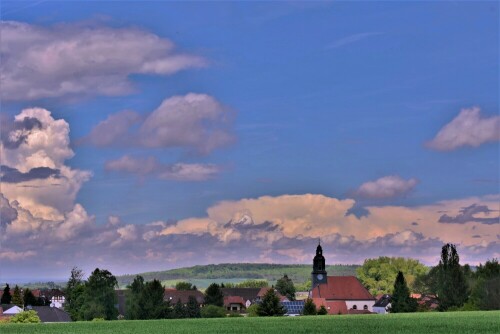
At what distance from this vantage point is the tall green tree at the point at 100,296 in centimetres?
12619

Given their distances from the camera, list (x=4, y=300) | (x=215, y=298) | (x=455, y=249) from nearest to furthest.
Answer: (x=455, y=249)
(x=215, y=298)
(x=4, y=300)

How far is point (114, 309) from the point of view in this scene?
12988 cm

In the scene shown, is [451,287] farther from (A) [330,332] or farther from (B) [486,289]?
(A) [330,332]

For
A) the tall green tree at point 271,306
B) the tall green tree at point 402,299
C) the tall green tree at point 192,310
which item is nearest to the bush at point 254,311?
the tall green tree at point 271,306

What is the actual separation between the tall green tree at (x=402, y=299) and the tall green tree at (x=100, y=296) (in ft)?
150

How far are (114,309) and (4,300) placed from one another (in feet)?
219

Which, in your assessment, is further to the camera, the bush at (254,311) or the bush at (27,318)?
the bush at (254,311)

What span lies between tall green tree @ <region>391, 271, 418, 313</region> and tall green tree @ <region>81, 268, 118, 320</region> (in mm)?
45836

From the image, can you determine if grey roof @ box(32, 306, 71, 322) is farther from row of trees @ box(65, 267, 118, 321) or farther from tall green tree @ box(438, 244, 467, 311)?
tall green tree @ box(438, 244, 467, 311)

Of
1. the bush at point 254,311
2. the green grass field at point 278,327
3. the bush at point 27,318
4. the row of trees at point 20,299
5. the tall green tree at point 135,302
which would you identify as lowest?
the green grass field at point 278,327

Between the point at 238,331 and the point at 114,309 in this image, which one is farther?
the point at 114,309

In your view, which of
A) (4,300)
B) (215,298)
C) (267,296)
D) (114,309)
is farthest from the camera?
(4,300)

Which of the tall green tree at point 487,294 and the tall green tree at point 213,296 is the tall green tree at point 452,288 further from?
the tall green tree at point 213,296

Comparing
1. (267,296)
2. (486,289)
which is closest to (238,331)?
(267,296)
